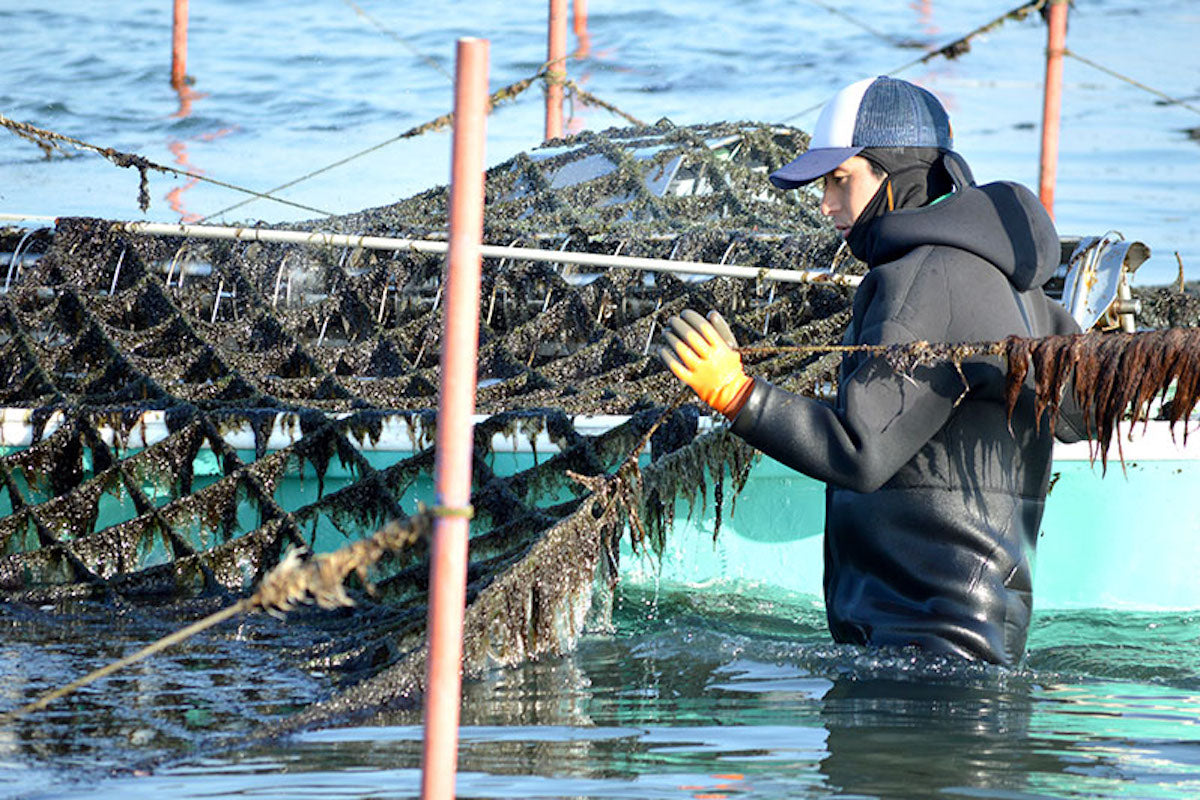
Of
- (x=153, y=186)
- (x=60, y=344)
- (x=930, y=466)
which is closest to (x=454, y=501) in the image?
(x=930, y=466)

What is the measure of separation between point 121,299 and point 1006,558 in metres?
5.72

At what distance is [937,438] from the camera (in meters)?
4.51

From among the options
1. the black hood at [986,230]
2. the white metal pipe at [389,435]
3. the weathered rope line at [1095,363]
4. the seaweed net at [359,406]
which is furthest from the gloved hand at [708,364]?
the white metal pipe at [389,435]

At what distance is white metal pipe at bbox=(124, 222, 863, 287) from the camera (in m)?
7.93

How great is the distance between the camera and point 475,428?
6.80 meters

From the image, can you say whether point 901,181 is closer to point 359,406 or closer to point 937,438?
point 937,438

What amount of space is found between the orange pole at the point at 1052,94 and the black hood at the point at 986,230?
7.86 meters

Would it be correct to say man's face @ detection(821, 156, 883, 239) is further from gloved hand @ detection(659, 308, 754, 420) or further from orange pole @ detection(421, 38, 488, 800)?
orange pole @ detection(421, 38, 488, 800)

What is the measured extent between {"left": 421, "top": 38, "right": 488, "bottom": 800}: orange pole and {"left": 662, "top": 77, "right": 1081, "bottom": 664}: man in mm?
1562

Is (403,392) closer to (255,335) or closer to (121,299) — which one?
(255,335)

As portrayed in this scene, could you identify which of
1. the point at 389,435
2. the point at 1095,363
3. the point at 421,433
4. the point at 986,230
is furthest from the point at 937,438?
the point at 389,435

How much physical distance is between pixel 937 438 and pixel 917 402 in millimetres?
219

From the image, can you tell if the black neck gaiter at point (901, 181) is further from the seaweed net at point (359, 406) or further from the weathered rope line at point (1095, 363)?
the seaweed net at point (359, 406)

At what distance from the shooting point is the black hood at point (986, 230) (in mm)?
4410
